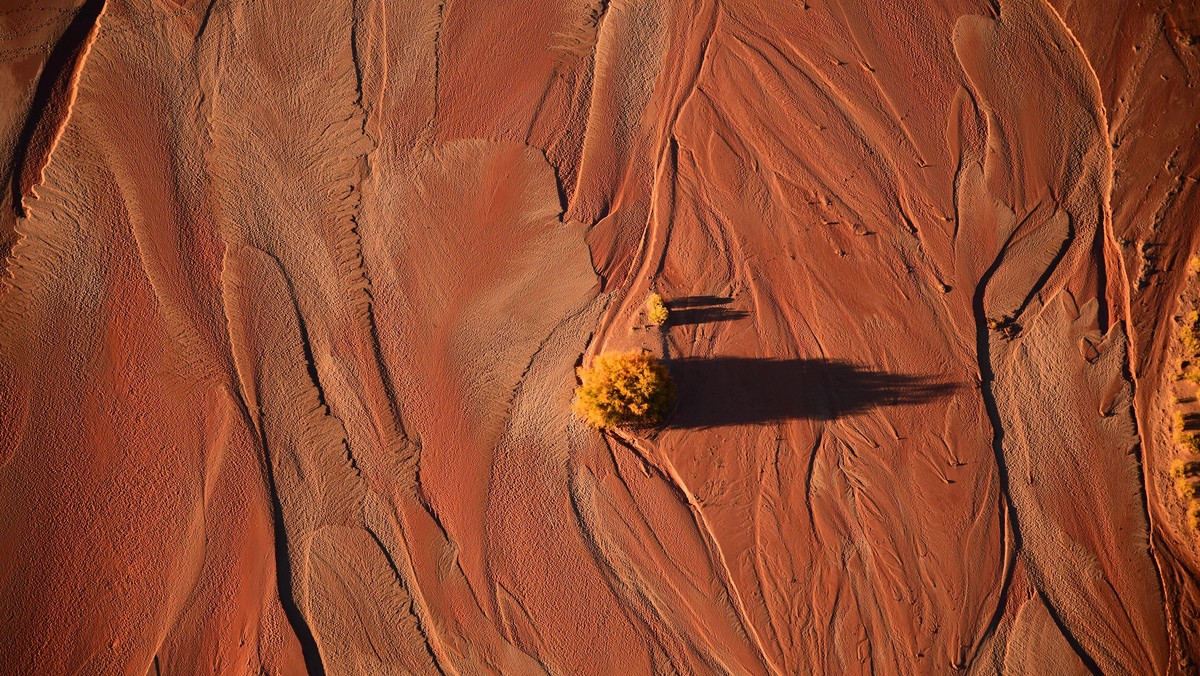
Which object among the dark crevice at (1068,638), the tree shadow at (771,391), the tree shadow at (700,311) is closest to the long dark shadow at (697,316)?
the tree shadow at (700,311)

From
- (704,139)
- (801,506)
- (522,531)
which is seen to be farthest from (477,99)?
(801,506)

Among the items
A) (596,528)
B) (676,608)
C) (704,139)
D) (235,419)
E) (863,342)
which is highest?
(704,139)

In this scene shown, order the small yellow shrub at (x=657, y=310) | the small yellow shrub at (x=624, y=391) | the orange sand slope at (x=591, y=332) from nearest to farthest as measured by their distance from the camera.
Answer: the small yellow shrub at (x=624, y=391) < the orange sand slope at (x=591, y=332) < the small yellow shrub at (x=657, y=310)

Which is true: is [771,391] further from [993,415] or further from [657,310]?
[993,415]

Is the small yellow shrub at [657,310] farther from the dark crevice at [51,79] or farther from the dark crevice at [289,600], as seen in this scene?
the dark crevice at [51,79]

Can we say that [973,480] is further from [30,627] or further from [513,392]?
[30,627]

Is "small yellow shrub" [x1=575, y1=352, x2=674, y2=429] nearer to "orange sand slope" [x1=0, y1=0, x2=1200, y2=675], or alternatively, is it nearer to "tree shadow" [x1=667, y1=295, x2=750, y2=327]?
"orange sand slope" [x1=0, y1=0, x2=1200, y2=675]
